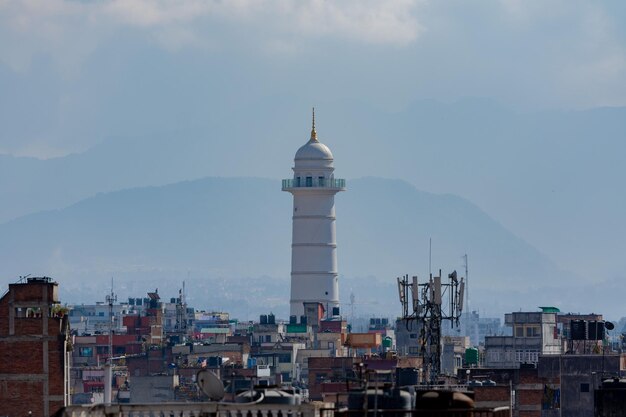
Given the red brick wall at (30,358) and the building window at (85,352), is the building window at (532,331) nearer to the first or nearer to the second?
the building window at (85,352)

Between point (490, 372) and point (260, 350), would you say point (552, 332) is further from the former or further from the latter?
point (490, 372)

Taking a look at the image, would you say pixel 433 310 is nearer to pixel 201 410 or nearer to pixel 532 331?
pixel 201 410

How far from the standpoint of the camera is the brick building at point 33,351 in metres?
62.5

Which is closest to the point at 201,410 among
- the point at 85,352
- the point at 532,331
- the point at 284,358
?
the point at 532,331

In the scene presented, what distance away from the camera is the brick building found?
62.5 metres

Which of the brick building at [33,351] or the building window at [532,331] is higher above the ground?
the building window at [532,331]

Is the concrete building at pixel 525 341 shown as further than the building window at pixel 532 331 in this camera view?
No

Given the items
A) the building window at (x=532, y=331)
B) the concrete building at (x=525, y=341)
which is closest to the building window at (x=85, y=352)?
the concrete building at (x=525, y=341)

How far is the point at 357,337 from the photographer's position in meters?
153

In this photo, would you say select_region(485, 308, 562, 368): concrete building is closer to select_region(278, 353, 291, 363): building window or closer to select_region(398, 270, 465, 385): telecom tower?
select_region(278, 353, 291, 363): building window

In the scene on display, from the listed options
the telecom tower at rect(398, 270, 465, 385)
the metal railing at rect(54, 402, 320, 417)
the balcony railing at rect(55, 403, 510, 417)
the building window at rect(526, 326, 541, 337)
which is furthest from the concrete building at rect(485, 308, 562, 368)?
the metal railing at rect(54, 402, 320, 417)

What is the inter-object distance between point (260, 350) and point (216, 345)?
10068 mm

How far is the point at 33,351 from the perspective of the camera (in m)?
63.3

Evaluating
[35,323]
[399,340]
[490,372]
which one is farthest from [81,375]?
[35,323]
